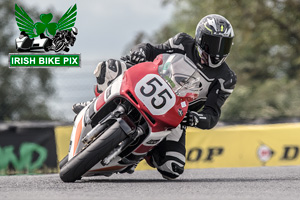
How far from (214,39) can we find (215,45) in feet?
0.21

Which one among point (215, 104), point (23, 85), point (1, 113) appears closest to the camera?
point (215, 104)

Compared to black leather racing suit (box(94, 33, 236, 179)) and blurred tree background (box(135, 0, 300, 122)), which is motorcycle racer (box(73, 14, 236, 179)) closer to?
black leather racing suit (box(94, 33, 236, 179))

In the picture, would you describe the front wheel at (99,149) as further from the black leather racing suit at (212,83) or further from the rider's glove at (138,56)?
the black leather racing suit at (212,83)

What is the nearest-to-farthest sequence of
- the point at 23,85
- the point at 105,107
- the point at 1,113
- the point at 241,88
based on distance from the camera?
the point at 105,107 → the point at 1,113 → the point at 23,85 → the point at 241,88

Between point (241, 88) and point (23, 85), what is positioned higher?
point (23, 85)

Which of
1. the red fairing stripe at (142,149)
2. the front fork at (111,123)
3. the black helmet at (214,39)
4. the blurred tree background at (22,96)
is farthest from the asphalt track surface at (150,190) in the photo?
the blurred tree background at (22,96)

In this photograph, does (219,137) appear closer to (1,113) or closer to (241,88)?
(1,113)

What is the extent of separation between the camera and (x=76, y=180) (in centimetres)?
606

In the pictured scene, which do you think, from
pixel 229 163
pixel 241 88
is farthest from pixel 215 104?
pixel 241 88

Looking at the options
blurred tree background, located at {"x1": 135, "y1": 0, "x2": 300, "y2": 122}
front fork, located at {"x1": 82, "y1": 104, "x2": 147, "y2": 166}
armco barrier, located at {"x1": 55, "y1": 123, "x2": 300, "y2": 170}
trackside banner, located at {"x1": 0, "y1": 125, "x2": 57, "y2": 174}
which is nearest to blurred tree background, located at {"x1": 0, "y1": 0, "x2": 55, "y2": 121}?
trackside banner, located at {"x1": 0, "y1": 125, "x2": 57, "y2": 174}

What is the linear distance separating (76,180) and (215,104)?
5.39 feet

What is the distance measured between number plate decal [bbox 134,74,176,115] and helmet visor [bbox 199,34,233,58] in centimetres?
91

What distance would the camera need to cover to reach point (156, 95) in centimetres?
546

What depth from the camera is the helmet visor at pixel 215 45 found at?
6156mm
